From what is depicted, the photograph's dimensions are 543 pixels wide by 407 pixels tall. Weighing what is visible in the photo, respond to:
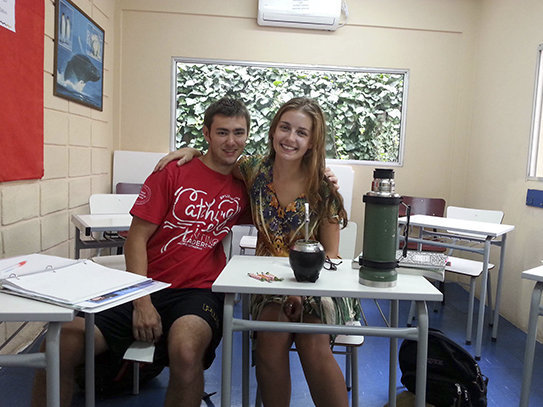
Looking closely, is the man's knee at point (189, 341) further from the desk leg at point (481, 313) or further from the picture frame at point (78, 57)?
the picture frame at point (78, 57)

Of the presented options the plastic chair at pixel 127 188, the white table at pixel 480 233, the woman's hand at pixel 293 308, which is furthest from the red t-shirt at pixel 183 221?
the plastic chair at pixel 127 188

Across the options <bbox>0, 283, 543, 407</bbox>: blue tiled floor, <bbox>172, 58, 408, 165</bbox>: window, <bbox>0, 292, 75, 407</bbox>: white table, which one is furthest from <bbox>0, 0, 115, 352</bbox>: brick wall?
<bbox>0, 292, 75, 407</bbox>: white table

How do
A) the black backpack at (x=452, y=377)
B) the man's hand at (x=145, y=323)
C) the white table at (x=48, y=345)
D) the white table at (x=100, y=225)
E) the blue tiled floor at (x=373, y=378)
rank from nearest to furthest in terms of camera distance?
the white table at (x=48, y=345) → the man's hand at (x=145, y=323) → the black backpack at (x=452, y=377) → the blue tiled floor at (x=373, y=378) → the white table at (x=100, y=225)

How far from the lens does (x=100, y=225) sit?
8.00 ft

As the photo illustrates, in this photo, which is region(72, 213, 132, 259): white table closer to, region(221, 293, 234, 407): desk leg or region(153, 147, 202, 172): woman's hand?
region(153, 147, 202, 172): woman's hand

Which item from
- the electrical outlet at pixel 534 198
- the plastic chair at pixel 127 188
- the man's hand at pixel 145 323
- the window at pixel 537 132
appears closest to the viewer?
the man's hand at pixel 145 323

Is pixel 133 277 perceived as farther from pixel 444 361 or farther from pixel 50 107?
pixel 50 107

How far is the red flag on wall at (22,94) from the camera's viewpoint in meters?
2.25

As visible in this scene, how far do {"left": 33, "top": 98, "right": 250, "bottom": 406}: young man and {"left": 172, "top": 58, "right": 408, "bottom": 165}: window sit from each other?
2.52 m

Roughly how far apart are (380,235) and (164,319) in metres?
0.82

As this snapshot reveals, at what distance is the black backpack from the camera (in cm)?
193

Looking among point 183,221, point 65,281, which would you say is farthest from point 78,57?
point 65,281

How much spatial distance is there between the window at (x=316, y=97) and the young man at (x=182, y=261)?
99.3 inches

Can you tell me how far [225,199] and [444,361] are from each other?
3.93 feet
